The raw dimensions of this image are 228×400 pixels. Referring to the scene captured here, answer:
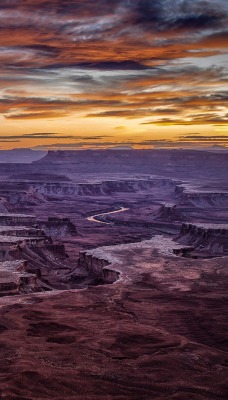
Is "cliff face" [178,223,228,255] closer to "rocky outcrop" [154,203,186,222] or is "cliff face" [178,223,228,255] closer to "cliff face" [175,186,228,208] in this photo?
"rocky outcrop" [154,203,186,222]

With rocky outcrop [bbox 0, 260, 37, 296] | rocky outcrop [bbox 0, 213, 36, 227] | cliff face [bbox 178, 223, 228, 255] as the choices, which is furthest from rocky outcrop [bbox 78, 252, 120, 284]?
rocky outcrop [bbox 0, 213, 36, 227]

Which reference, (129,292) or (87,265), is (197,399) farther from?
(87,265)

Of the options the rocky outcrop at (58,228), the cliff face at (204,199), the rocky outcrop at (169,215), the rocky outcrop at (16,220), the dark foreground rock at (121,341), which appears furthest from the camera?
the cliff face at (204,199)

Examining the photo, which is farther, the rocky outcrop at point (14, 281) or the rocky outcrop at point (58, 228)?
the rocky outcrop at point (58, 228)

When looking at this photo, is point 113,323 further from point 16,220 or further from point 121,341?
point 16,220

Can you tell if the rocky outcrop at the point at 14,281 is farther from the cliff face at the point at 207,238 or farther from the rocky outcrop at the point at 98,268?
the cliff face at the point at 207,238

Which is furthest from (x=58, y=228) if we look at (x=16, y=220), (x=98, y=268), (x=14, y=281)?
(x=14, y=281)

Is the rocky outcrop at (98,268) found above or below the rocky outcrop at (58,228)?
above

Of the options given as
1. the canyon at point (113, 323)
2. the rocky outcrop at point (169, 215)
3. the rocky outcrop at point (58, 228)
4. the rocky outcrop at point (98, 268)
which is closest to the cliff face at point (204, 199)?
the rocky outcrop at point (169, 215)
